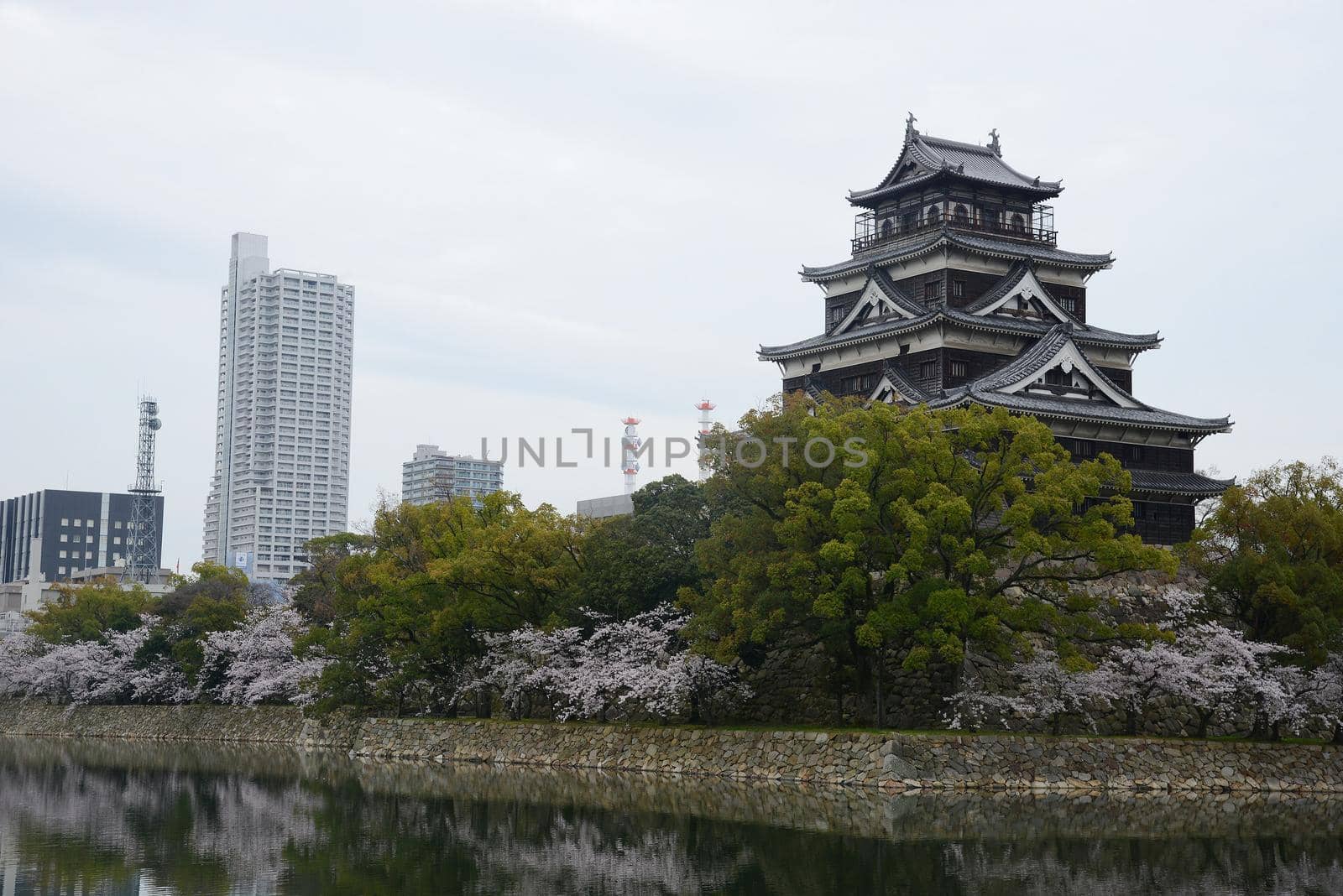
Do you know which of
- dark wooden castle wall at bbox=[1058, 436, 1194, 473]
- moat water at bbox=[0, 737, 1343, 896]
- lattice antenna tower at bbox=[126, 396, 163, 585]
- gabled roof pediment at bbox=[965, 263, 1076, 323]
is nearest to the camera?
moat water at bbox=[0, 737, 1343, 896]

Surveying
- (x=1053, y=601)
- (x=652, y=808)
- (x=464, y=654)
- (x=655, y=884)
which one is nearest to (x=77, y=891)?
(x=655, y=884)

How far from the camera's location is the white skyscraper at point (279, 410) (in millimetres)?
141750

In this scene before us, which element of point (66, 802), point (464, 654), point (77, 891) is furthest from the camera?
point (464, 654)

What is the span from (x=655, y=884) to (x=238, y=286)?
13299 cm

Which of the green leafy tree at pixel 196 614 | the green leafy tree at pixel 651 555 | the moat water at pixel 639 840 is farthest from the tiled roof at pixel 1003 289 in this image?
the green leafy tree at pixel 196 614

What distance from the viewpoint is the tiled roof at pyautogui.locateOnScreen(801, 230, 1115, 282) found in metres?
47.5

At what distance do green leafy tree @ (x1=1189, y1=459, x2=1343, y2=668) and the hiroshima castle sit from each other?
798 centimetres

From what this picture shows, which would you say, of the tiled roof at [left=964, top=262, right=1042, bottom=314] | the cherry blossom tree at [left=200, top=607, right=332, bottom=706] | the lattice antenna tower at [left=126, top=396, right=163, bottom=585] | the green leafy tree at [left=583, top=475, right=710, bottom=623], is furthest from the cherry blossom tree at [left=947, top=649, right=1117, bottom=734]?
the lattice antenna tower at [left=126, top=396, right=163, bottom=585]

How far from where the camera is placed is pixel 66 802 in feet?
103

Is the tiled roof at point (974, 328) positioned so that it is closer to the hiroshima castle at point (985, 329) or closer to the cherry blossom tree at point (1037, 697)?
the hiroshima castle at point (985, 329)

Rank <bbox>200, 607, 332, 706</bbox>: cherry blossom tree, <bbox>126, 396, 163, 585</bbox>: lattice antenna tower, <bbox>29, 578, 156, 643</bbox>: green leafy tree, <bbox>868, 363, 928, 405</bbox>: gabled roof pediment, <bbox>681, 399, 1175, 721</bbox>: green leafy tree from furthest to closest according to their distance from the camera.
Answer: <bbox>126, 396, 163, 585</bbox>: lattice antenna tower, <bbox>29, 578, 156, 643</bbox>: green leafy tree, <bbox>200, 607, 332, 706</bbox>: cherry blossom tree, <bbox>868, 363, 928, 405</bbox>: gabled roof pediment, <bbox>681, 399, 1175, 721</bbox>: green leafy tree

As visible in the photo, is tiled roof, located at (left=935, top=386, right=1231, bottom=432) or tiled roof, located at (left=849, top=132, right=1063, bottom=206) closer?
tiled roof, located at (left=935, top=386, right=1231, bottom=432)

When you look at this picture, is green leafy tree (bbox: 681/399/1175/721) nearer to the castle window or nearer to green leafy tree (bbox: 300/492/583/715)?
green leafy tree (bbox: 300/492/583/715)

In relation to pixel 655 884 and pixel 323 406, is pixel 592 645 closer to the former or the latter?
pixel 655 884
